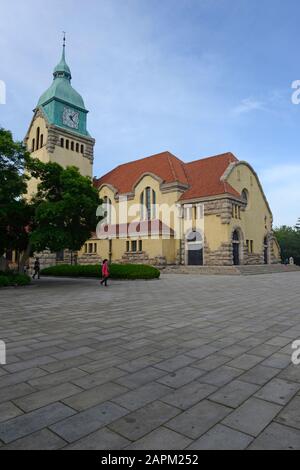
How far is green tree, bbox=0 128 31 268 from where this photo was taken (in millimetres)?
16919

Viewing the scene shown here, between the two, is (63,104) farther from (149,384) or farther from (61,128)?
(149,384)

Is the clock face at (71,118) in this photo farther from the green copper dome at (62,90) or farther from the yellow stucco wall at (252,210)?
the yellow stucco wall at (252,210)

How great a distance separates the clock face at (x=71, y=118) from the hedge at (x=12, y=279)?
30.6m

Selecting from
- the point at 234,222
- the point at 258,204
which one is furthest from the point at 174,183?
the point at 258,204

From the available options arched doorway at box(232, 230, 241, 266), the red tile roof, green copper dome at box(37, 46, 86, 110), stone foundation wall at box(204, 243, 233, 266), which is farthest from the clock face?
arched doorway at box(232, 230, 241, 266)

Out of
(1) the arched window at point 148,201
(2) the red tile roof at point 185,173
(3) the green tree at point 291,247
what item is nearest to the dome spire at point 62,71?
(2) the red tile roof at point 185,173

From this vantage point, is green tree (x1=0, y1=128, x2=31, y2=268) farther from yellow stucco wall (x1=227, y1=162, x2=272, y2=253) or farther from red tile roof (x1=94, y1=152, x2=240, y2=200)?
yellow stucco wall (x1=227, y1=162, x2=272, y2=253)

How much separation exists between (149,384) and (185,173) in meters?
36.0

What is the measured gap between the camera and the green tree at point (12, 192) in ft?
55.5

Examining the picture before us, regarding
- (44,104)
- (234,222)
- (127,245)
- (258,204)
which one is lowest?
(127,245)

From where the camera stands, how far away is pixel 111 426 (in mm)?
2881

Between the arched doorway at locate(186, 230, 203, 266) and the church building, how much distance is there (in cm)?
11
